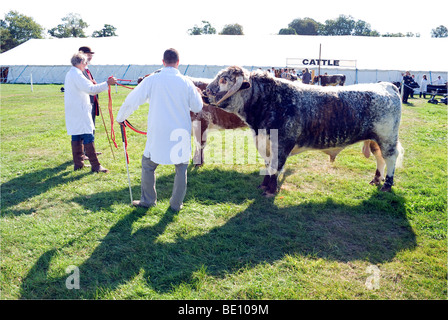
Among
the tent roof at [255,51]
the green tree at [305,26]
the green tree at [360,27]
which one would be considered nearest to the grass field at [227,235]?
the tent roof at [255,51]

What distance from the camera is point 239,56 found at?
1289 inches

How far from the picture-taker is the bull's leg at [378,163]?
19.2 feet

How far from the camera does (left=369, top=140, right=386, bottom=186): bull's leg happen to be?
5844 millimetres

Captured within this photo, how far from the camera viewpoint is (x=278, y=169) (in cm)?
545

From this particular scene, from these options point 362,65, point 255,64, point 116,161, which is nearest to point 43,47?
point 255,64

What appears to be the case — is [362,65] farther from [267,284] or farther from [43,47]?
[43,47]

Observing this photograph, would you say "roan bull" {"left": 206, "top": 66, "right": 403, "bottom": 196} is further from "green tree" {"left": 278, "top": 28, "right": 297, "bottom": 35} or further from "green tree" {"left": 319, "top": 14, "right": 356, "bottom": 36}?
"green tree" {"left": 319, "top": 14, "right": 356, "bottom": 36}

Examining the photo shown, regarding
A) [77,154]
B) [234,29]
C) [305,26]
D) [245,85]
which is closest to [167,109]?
[245,85]

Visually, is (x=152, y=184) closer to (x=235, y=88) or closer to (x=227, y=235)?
(x=227, y=235)

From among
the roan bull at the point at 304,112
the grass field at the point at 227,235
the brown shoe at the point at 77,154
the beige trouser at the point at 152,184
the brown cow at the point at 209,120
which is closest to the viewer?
the grass field at the point at 227,235

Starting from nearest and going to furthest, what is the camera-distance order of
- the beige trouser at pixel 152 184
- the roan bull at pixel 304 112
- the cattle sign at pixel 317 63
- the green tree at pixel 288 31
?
the beige trouser at pixel 152 184
the roan bull at pixel 304 112
the cattle sign at pixel 317 63
the green tree at pixel 288 31

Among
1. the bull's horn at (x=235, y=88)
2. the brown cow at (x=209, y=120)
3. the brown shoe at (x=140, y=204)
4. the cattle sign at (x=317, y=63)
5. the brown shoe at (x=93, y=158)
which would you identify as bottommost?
the brown shoe at (x=140, y=204)

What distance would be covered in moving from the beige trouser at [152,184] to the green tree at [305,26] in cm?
9871

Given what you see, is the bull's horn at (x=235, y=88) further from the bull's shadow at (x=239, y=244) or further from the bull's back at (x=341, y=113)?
the bull's shadow at (x=239, y=244)
